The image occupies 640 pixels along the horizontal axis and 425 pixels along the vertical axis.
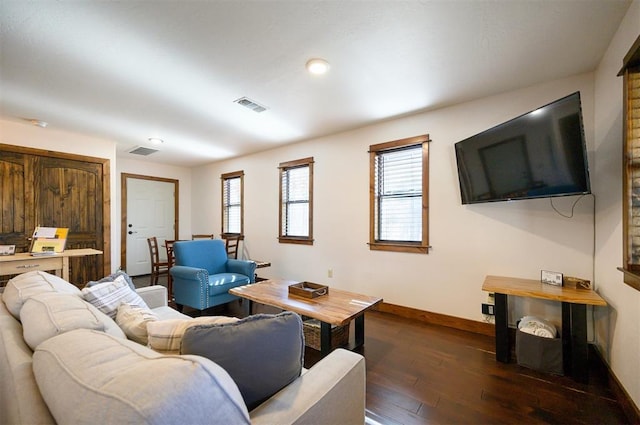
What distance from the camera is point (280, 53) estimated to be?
203 centimetres

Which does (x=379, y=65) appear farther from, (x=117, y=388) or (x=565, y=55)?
(x=117, y=388)

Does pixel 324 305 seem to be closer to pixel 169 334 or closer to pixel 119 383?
pixel 169 334

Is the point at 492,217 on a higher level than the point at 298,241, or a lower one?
higher

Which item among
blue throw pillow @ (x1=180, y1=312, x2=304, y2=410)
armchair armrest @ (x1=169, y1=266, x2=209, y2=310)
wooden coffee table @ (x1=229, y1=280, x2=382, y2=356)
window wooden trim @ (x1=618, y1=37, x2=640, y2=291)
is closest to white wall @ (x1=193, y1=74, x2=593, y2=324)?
window wooden trim @ (x1=618, y1=37, x2=640, y2=291)

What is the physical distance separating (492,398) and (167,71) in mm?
3448

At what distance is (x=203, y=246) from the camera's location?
3674 mm

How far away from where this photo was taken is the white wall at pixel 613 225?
1593mm

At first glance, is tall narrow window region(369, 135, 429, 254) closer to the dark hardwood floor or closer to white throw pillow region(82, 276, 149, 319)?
the dark hardwood floor

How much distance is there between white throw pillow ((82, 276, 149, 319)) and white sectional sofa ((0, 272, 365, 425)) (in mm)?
350

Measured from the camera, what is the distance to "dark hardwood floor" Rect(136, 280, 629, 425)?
5.23ft

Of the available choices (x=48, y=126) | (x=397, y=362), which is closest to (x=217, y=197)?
(x=48, y=126)

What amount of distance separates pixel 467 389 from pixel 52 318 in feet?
7.61

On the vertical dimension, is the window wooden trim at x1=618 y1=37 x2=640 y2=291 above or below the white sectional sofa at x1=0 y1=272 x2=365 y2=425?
above

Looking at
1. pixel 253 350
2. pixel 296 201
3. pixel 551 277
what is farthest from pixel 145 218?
pixel 551 277
